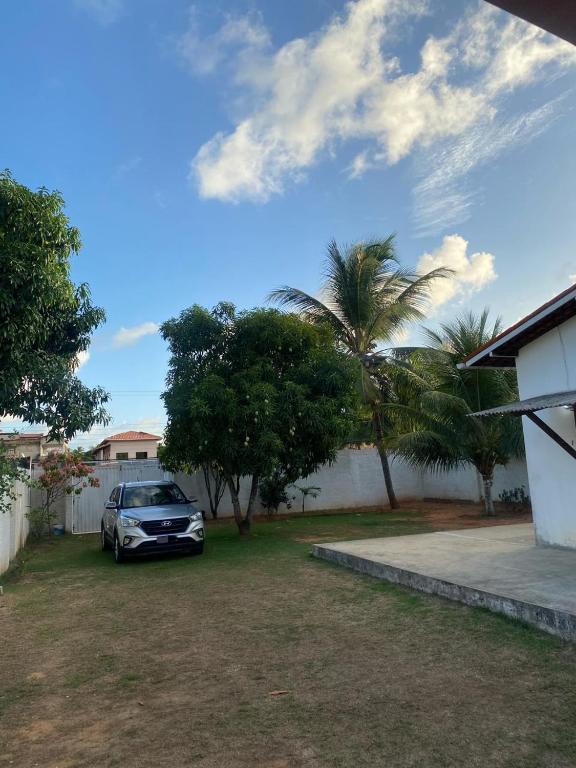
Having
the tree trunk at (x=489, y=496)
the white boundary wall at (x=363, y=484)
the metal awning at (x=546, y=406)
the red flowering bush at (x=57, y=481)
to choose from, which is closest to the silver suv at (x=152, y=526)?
the red flowering bush at (x=57, y=481)

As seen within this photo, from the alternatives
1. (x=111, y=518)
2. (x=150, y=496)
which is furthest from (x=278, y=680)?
(x=111, y=518)

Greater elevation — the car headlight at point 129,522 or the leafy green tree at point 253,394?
the leafy green tree at point 253,394

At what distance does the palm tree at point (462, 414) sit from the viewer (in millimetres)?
15648

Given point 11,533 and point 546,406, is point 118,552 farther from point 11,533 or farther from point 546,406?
point 546,406

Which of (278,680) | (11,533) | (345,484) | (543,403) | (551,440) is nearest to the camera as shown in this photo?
(278,680)

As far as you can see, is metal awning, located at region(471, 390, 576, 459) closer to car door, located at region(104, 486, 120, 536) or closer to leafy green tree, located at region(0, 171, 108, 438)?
leafy green tree, located at region(0, 171, 108, 438)

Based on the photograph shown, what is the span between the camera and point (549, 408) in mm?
8352

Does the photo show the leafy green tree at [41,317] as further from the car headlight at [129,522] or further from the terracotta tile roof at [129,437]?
the terracotta tile roof at [129,437]

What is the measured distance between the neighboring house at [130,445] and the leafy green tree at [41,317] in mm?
38637

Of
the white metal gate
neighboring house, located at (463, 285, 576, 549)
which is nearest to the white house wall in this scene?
neighboring house, located at (463, 285, 576, 549)

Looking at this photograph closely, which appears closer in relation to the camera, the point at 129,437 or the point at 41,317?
the point at 41,317

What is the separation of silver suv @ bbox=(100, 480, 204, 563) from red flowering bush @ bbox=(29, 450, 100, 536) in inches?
177

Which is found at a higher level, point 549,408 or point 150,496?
point 549,408

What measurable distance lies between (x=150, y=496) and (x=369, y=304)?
1065 cm
